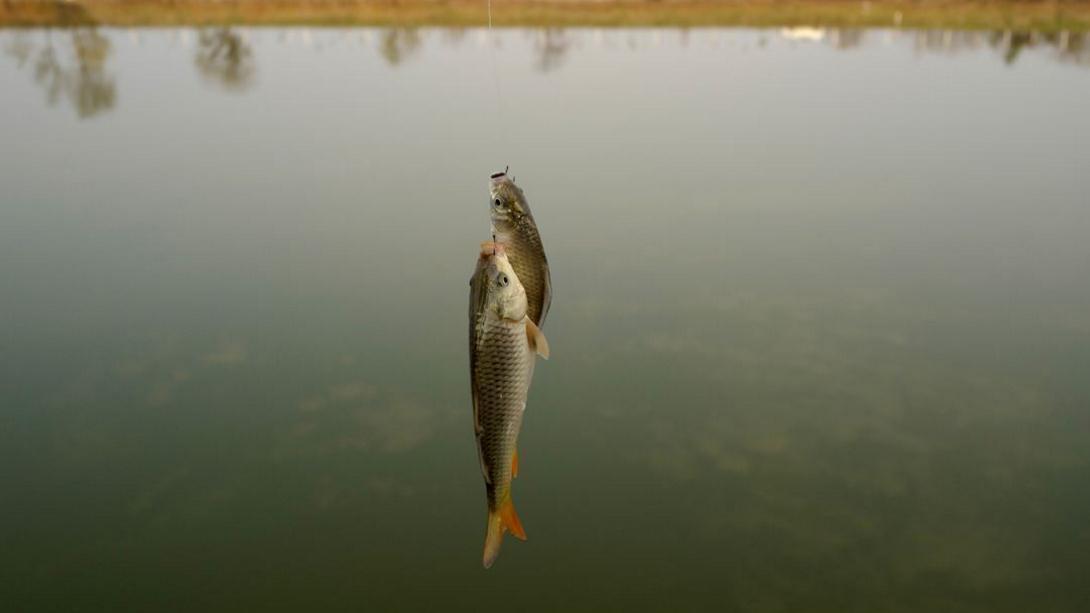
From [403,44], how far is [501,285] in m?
12.5

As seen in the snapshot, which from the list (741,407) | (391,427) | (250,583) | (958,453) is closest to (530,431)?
(391,427)

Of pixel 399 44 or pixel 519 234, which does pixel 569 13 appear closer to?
pixel 399 44

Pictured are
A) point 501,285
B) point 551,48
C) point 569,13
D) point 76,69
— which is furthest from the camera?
point 569,13

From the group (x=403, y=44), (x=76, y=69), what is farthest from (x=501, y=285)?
(x=403, y=44)

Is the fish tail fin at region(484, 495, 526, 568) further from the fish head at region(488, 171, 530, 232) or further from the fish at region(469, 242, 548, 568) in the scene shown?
the fish head at region(488, 171, 530, 232)

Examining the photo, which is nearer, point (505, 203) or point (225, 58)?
point (505, 203)

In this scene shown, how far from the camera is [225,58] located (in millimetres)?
12602

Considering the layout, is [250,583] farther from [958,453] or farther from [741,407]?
[958,453]

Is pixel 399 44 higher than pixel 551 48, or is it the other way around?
pixel 399 44

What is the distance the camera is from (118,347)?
4.82 m

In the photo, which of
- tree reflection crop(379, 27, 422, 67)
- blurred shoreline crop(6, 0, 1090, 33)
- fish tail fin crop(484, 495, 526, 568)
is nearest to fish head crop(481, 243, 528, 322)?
fish tail fin crop(484, 495, 526, 568)

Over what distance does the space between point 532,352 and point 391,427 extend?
8.96ft

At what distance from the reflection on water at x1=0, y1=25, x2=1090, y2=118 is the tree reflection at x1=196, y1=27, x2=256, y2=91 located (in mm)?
11

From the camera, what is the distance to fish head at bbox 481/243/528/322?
1.42 meters
